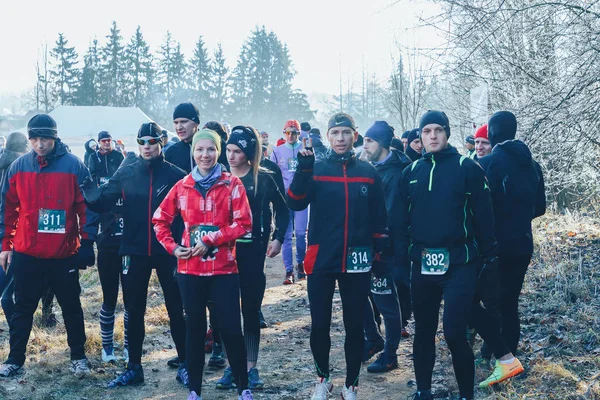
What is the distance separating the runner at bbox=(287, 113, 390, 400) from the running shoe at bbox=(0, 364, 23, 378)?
295 cm

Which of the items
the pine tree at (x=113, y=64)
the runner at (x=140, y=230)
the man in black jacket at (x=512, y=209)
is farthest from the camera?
the pine tree at (x=113, y=64)

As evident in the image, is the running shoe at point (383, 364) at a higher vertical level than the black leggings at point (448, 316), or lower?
lower

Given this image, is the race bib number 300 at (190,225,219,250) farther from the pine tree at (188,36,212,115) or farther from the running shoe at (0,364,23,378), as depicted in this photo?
the pine tree at (188,36,212,115)

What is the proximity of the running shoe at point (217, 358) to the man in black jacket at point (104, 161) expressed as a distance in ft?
13.9

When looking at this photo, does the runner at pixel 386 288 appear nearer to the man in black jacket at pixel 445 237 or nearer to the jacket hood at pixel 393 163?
the jacket hood at pixel 393 163

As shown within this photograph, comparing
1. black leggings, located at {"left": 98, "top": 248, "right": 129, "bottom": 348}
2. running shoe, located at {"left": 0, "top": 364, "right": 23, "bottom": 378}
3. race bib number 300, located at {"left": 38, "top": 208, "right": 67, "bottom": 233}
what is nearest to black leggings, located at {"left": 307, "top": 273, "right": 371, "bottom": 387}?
black leggings, located at {"left": 98, "top": 248, "right": 129, "bottom": 348}

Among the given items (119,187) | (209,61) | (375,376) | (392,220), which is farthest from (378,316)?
(209,61)

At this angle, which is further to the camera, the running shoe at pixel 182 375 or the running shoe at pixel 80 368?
the running shoe at pixel 80 368

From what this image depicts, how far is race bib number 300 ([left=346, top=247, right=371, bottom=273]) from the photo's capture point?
4.82 metres

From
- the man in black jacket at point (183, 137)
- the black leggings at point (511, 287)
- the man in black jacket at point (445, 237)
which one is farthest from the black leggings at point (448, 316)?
the man in black jacket at point (183, 137)

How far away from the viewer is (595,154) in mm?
9992

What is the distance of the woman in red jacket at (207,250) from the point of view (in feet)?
15.5

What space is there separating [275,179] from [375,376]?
2.13 metres

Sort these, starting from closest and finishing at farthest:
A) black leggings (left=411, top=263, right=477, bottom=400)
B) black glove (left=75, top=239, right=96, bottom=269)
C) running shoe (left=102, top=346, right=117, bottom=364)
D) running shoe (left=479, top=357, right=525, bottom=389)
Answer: black leggings (left=411, top=263, right=477, bottom=400) → running shoe (left=479, top=357, right=525, bottom=389) → black glove (left=75, top=239, right=96, bottom=269) → running shoe (left=102, top=346, right=117, bottom=364)
